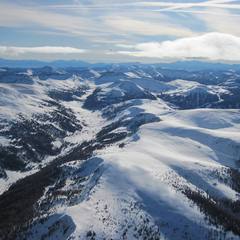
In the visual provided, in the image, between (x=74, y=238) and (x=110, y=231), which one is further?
(x=110, y=231)

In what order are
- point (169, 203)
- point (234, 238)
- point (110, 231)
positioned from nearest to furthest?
point (110, 231)
point (234, 238)
point (169, 203)

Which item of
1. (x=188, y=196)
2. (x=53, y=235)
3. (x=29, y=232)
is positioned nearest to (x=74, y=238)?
(x=53, y=235)

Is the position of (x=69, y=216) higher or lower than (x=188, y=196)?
higher

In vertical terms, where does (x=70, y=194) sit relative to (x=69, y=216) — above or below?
below

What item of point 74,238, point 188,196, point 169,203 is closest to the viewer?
point 74,238

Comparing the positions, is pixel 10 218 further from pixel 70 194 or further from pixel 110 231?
pixel 110 231

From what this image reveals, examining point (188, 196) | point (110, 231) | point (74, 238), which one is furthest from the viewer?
point (188, 196)

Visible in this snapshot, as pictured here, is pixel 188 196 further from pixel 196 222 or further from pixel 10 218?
pixel 10 218

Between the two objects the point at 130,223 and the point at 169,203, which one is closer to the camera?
the point at 130,223

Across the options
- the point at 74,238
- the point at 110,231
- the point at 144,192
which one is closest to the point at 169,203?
the point at 144,192
